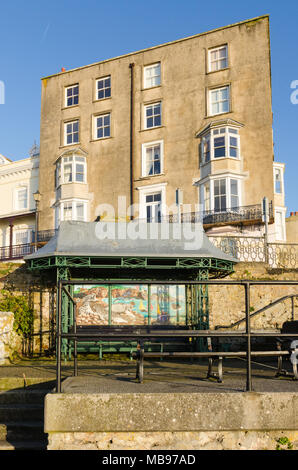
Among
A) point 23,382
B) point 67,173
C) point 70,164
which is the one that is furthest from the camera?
point 67,173

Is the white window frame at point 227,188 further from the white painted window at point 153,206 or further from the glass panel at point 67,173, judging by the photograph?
the glass panel at point 67,173

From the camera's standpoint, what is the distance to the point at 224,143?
27109mm

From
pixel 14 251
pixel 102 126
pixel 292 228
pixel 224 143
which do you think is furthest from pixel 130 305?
pixel 292 228

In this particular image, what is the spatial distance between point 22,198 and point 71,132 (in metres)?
7.70

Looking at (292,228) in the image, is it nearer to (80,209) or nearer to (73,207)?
(80,209)

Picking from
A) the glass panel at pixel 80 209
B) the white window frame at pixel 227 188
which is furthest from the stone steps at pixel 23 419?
the glass panel at pixel 80 209

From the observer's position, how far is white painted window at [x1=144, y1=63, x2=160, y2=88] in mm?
30203

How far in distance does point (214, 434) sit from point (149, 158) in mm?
26104

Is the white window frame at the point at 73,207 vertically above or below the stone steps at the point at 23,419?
above

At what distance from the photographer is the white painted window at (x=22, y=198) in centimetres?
3672

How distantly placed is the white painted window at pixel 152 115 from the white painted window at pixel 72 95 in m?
5.77

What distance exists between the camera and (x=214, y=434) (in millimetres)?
4734

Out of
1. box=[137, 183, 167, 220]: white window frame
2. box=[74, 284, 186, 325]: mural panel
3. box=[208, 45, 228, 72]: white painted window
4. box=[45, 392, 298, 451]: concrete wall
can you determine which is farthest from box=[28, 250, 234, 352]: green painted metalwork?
box=[208, 45, 228, 72]: white painted window

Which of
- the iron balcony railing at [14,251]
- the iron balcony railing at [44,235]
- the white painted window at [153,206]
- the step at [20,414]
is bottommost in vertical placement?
the step at [20,414]
